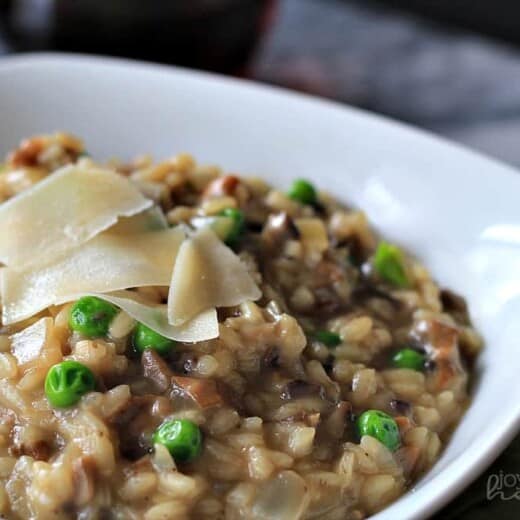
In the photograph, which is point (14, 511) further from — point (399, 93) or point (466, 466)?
point (399, 93)

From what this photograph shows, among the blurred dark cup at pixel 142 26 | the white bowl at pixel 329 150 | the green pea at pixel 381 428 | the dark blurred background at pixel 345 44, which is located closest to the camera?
the green pea at pixel 381 428

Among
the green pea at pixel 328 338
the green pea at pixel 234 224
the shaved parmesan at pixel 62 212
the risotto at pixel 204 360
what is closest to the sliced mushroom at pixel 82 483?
the risotto at pixel 204 360

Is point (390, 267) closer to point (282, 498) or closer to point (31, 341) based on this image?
point (282, 498)

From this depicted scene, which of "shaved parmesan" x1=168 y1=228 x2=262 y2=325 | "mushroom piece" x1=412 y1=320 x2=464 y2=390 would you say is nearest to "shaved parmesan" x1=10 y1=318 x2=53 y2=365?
"shaved parmesan" x1=168 y1=228 x2=262 y2=325

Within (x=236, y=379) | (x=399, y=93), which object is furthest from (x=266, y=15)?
(x=236, y=379)

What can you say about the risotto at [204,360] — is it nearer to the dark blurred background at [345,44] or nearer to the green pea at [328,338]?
the green pea at [328,338]
